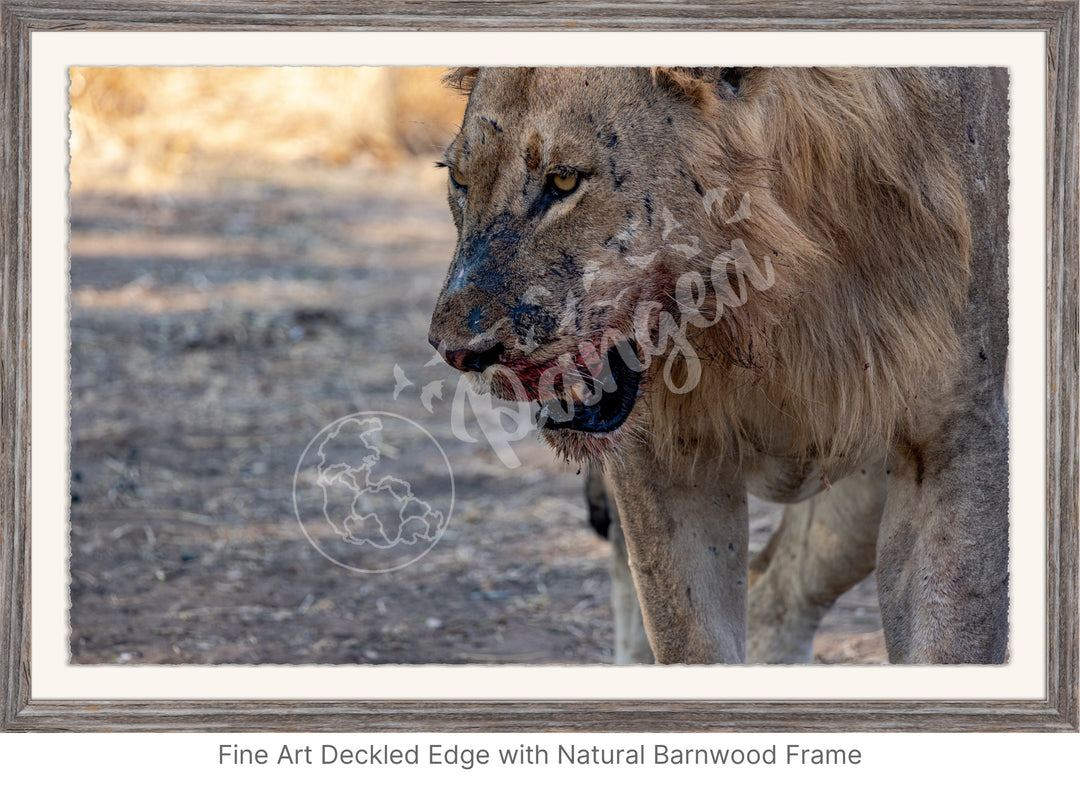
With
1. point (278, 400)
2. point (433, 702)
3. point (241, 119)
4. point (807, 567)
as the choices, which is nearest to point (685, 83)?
point (433, 702)

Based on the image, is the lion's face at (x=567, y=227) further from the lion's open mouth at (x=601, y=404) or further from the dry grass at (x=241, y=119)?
the dry grass at (x=241, y=119)

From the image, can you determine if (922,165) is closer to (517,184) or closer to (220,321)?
(517,184)

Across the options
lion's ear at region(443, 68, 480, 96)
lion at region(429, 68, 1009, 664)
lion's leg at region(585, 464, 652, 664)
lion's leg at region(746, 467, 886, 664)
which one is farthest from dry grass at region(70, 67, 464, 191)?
lion at region(429, 68, 1009, 664)

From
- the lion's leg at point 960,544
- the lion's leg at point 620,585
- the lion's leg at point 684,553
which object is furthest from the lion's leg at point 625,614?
the lion's leg at point 960,544

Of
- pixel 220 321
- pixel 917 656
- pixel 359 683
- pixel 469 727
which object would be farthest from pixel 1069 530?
pixel 220 321

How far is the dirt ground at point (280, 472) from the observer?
181 inches

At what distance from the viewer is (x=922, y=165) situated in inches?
115

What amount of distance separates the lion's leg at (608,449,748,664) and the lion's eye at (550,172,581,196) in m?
0.74

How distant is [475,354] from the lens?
2.73 meters

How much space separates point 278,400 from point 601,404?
13.2 feet

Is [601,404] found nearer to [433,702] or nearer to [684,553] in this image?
[684,553]

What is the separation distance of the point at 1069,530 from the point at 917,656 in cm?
41

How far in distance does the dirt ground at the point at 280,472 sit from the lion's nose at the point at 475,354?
1796 millimetres

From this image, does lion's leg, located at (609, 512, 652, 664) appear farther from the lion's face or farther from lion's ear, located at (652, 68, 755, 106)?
lion's ear, located at (652, 68, 755, 106)
